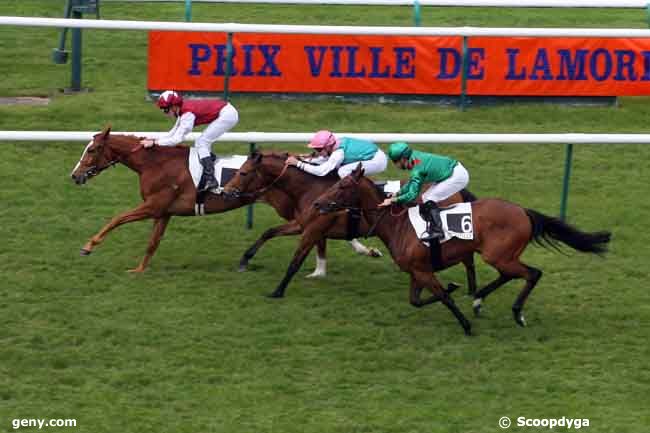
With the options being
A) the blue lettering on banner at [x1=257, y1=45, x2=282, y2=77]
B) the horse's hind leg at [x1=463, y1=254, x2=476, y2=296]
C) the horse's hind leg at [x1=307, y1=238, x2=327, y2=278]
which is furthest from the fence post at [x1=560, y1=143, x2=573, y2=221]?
the blue lettering on banner at [x1=257, y1=45, x2=282, y2=77]

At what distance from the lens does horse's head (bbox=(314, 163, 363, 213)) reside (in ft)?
31.1

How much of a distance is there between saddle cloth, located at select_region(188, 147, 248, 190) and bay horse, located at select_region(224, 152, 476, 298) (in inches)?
7.8

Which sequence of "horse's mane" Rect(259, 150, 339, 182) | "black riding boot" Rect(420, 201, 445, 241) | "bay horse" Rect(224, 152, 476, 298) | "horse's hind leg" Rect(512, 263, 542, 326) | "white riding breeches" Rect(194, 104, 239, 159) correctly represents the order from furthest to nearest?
"white riding breeches" Rect(194, 104, 239, 159) → "horse's mane" Rect(259, 150, 339, 182) → "bay horse" Rect(224, 152, 476, 298) → "horse's hind leg" Rect(512, 263, 542, 326) → "black riding boot" Rect(420, 201, 445, 241)

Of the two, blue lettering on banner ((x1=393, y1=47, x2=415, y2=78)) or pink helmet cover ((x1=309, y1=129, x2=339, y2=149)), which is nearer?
pink helmet cover ((x1=309, y1=129, x2=339, y2=149))

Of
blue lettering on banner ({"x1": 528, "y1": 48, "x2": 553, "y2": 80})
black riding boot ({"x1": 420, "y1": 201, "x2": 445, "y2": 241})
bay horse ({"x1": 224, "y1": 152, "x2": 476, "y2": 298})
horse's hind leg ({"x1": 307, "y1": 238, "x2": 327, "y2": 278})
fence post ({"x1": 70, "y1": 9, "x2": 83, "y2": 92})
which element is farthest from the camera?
fence post ({"x1": 70, "y1": 9, "x2": 83, "y2": 92})

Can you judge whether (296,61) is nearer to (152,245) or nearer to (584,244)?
(152,245)

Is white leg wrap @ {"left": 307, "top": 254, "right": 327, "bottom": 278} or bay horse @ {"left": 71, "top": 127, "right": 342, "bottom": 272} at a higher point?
bay horse @ {"left": 71, "top": 127, "right": 342, "bottom": 272}

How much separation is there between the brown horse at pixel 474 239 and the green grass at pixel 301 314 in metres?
0.35

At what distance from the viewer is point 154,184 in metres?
10.4

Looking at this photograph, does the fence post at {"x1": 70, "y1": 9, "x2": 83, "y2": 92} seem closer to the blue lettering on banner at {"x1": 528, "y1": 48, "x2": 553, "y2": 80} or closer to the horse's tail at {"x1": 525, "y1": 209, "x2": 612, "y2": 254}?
the blue lettering on banner at {"x1": 528, "y1": 48, "x2": 553, "y2": 80}

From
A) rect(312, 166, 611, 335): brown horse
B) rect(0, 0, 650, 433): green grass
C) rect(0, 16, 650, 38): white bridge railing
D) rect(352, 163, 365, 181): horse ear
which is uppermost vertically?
rect(0, 16, 650, 38): white bridge railing

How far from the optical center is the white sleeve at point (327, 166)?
10039 mm

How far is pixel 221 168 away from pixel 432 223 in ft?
5.94

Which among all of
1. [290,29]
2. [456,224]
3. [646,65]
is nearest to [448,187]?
[456,224]
